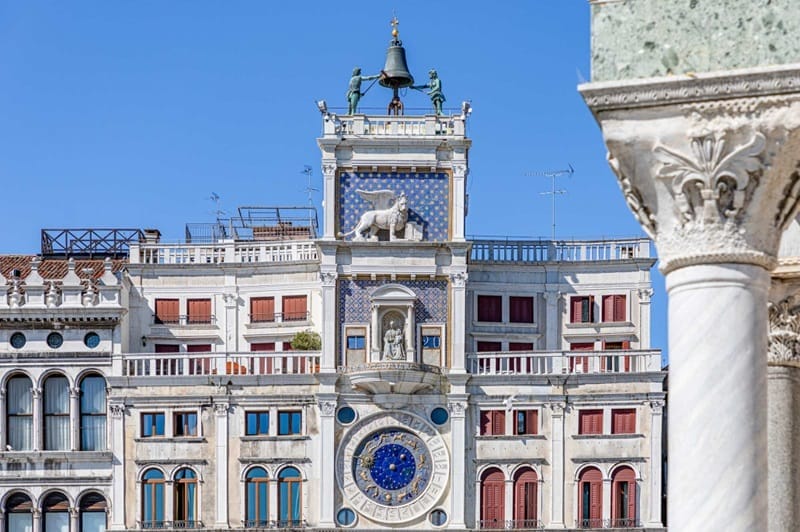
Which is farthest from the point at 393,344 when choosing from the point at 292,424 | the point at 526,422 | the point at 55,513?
the point at 55,513

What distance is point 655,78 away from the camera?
12.2 m

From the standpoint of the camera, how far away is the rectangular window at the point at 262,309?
2554 inches

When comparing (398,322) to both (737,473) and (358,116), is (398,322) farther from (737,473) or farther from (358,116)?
(737,473)

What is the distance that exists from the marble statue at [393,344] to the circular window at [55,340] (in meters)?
10.1

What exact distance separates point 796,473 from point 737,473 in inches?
164

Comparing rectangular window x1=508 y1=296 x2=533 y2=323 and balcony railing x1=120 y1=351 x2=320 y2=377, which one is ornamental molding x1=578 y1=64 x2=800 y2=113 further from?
rectangular window x1=508 y1=296 x2=533 y2=323

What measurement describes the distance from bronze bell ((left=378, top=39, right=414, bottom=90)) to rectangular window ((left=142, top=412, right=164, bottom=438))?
1340 centimetres

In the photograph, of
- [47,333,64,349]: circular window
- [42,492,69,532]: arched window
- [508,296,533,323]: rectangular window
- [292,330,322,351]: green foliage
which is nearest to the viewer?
[42,492,69,532]: arched window

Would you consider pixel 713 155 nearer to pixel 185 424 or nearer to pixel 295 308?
pixel 185 424

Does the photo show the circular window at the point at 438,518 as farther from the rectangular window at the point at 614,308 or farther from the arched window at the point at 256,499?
the rectangular window at the point at 614,308

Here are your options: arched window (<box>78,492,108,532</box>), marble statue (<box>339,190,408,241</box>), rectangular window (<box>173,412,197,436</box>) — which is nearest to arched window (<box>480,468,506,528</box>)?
marble statue (<box>339,190,408,241</box>)

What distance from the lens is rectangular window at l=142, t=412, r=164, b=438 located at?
202 ft

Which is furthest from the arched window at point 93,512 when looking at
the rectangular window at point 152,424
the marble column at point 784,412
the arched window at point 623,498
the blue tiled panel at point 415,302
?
the marble column at point 784,412

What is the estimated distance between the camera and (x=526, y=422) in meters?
61.2
